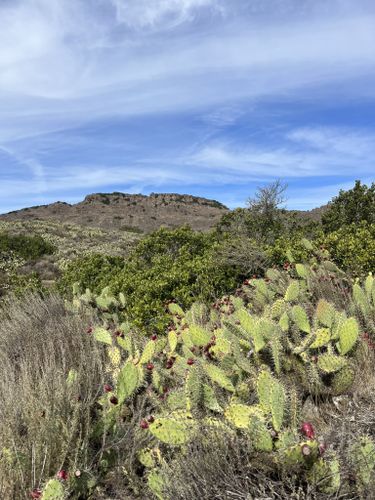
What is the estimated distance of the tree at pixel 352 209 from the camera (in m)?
10.6

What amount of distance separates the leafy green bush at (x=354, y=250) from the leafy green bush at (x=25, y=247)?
60.1 ft

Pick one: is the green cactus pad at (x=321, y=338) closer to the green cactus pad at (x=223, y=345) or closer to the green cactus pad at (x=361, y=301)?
the green cactus pad at (x=223, y=345)

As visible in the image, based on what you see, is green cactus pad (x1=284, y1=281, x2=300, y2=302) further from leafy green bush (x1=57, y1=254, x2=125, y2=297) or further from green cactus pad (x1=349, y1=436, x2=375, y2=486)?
leafy green bush (x1=57, y1=254, x2=125, y2=297)

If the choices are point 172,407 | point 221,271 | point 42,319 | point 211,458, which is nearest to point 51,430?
point 172,407

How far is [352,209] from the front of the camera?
35.7 ft

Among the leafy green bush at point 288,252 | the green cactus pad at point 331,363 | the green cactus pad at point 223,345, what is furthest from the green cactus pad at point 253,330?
the leafy green bush at point 288,252

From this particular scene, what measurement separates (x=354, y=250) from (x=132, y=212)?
180 feet

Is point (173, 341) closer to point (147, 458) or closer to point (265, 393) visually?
point (147, 458)

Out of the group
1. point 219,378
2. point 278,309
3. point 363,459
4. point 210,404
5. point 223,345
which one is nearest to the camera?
point 363,459

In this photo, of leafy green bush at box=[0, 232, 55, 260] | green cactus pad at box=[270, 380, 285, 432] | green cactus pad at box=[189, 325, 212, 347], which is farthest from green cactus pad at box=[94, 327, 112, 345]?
leafy green bush at box=[0, 232, 55, 260]

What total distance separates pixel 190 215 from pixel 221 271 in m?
54.2

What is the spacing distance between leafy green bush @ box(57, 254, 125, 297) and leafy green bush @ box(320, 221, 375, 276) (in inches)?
167

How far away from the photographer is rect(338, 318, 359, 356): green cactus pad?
3.44 meters

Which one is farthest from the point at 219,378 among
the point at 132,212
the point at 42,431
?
the point at 132,212
